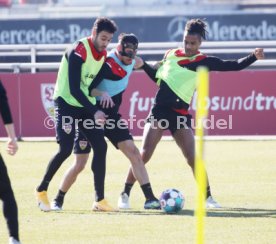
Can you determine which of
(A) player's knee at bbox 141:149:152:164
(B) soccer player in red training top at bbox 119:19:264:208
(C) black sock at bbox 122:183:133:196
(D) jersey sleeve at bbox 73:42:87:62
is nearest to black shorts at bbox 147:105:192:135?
(B) soccer player in red training top at bbox 119:19:264:208

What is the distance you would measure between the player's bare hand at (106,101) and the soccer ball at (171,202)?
115 centimetres

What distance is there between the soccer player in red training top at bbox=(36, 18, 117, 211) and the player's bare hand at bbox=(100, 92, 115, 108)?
4.4 inches

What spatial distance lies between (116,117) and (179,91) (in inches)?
34.1

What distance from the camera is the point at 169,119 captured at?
11523mm

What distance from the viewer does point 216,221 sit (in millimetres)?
10344

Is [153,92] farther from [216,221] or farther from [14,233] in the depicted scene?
[14,233]

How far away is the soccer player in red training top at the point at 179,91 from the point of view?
11.4 metres

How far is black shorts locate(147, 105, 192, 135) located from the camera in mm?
11508

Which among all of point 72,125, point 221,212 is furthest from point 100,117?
point 221,212

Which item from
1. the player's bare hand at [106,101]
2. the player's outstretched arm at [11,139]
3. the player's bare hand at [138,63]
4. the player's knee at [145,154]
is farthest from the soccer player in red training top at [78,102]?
the player's outstretched arm at [11,139]

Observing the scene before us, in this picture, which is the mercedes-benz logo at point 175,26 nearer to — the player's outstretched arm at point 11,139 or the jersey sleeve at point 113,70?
the jersey sleeve at point 113,70

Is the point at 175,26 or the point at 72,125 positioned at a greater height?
the point at 175,26

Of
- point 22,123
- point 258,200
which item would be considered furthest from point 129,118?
point 258,200

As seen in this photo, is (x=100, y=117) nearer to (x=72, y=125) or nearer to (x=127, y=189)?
(x=72, y=125)
